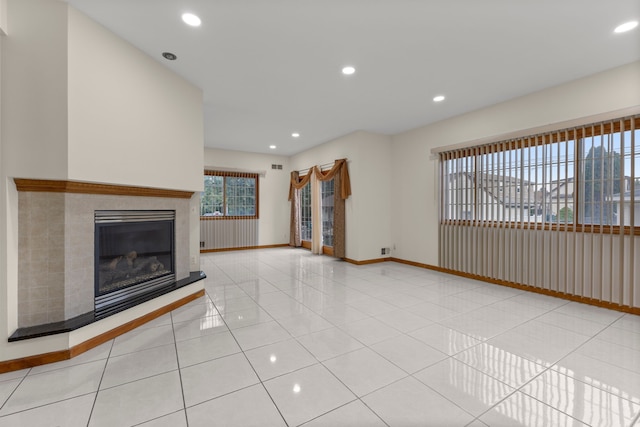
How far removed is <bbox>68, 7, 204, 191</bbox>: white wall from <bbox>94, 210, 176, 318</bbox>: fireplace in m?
0.41

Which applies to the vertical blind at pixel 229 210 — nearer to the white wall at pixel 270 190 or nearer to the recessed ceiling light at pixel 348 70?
the white wall at pixel 270 190

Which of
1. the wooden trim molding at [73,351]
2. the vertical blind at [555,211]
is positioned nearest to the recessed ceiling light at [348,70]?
the vertical blind at [555,211]

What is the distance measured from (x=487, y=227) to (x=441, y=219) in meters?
0.81

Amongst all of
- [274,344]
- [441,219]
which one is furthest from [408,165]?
[274,344]

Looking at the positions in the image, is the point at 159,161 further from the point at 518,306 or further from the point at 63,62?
the point at 518,306

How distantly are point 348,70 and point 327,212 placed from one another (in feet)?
13.2

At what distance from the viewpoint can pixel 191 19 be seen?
89.7 inches

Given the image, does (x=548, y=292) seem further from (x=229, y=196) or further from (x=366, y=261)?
(x=229, y=196)

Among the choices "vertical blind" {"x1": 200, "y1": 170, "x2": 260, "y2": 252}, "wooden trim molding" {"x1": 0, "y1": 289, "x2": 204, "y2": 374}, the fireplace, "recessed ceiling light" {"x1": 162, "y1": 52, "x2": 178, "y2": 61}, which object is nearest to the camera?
"wooden trim molding" {"x1": 0, "y1": 289, "x2": 204, "y2": 374}

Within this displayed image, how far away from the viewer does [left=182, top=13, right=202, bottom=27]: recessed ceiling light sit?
7.31 ft

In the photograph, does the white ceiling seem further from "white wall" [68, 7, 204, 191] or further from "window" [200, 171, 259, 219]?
"window" [200, 171, 259, 219]

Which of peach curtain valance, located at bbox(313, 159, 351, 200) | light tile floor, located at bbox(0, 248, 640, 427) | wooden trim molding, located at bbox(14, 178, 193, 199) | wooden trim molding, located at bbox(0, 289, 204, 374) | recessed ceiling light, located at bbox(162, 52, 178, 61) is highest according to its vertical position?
recessed ceiling light, located at bbox(162, 52, 178, 61)

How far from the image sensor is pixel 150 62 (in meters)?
2.84

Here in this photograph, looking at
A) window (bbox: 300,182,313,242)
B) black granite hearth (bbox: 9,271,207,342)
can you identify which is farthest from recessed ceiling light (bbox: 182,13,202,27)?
window (bbox: 300,182,313,242)
